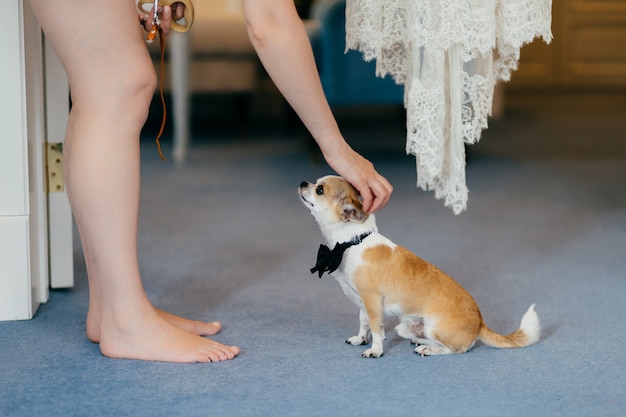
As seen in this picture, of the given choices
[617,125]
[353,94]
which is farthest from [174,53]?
[617,125]

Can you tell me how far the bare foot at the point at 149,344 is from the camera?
137cm

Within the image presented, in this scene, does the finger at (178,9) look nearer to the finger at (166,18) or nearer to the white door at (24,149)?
the finger at (166,18)

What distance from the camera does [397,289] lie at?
1.42 meters

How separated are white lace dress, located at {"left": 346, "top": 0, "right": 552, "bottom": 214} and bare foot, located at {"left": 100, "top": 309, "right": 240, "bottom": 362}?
18.8 inches

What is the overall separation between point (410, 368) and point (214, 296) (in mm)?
540

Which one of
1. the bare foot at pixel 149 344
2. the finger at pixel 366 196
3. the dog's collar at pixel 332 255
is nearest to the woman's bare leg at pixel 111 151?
the bare foot at pixel 149 344

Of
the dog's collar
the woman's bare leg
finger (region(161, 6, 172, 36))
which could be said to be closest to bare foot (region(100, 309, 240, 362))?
the woman's bare leg

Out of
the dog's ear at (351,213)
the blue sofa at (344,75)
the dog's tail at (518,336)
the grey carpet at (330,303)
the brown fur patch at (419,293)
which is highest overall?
the blue sofa at (344,75)

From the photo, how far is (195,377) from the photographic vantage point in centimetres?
131

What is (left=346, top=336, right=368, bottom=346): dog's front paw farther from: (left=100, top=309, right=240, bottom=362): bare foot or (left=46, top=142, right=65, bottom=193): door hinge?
(left=46, top=142, right=65, bottom=193): door hinge

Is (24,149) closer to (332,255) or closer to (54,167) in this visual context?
(54,167)

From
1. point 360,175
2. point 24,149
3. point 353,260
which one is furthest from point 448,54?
point 24,149

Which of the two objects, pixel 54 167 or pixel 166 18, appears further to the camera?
pixel 54 167

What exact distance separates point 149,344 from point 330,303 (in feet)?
1.50
